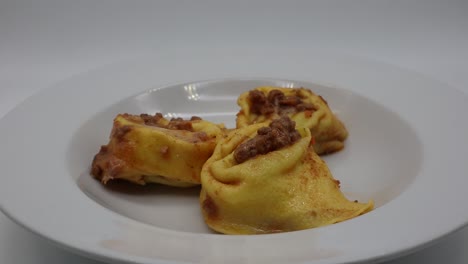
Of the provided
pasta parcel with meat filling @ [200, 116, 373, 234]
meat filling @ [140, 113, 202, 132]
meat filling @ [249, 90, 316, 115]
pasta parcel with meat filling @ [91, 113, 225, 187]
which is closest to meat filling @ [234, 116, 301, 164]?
pasta parcel with meat filling @ [200, 116, 373, 234]

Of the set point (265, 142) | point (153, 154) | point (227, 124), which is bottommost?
point (227, 124)

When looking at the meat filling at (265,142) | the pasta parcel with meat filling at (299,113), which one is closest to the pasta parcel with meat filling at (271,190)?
the meat filling at (265,142)

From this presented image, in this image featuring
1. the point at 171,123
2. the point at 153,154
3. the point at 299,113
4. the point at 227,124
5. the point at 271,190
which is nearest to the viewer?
the point at 271,190

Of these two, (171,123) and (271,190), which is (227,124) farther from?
(271,190)

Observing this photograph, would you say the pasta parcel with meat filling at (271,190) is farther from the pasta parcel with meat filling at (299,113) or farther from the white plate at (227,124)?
the pasta parcel with meat filling at (299,113)

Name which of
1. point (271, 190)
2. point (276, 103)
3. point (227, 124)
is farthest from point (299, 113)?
point (271, 190)

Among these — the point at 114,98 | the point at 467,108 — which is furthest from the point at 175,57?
the point at 467,108

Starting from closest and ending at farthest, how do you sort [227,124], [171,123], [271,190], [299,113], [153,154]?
1. [271,190]
2. [153,154]
3. [171,123]
4. [299,113]
5. [227,124]
